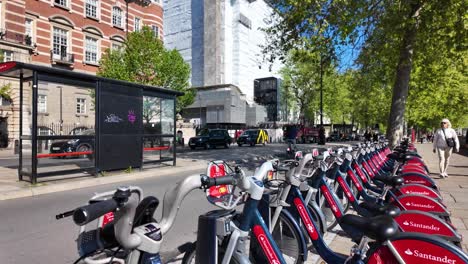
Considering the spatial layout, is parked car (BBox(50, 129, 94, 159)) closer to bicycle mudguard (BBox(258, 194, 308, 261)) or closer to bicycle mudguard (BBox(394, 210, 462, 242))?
bicycle mudguard (BBox(258, 194, 308, 261))

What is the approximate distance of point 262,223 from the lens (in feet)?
8.76

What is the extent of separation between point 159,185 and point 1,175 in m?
5.07

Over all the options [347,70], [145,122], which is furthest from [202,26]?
[145,122]

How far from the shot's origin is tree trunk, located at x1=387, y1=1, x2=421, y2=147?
38.1 ft

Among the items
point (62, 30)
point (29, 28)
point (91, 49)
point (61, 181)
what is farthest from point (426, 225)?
point (91, 49)

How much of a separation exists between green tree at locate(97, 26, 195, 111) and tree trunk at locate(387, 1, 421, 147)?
60.8 feet

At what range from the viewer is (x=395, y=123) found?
1271 cm

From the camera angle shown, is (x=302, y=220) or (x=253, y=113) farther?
(x=253, y=113)

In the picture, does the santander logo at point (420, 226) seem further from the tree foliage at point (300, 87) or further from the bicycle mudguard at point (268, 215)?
the tree foliage at point (300, 87)

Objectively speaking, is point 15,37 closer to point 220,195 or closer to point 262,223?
point 220,195

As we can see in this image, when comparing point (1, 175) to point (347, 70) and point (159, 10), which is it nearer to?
point (347, 70)

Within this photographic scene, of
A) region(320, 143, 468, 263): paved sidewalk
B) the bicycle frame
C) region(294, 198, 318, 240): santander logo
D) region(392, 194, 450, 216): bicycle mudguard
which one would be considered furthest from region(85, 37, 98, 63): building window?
the bicycle frame

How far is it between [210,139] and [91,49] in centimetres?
1597

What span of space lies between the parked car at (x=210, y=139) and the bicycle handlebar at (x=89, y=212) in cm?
2621
